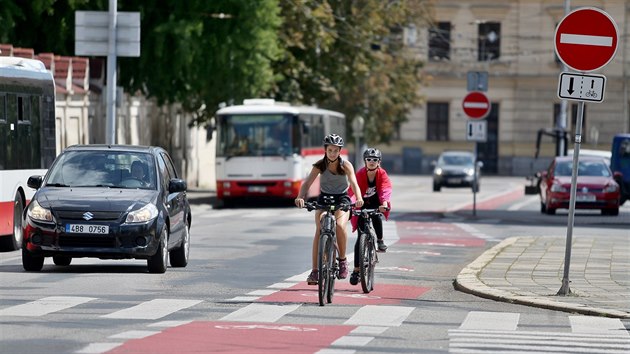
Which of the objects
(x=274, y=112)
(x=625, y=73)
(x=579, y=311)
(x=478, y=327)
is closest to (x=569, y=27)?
(x=579, y=311)

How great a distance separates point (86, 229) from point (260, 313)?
473 cm

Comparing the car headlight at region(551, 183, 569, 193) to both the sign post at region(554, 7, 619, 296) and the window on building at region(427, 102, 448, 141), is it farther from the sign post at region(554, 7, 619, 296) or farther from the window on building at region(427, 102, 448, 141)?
the window on building at region(427, 102, 448, 141)

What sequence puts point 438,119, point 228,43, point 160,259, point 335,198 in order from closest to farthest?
point 335,198 → point 160,259 → point 228,43 → point 438,119

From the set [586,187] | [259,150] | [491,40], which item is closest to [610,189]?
[586,187]

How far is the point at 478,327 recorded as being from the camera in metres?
14.8

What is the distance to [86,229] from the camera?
19.8 meters

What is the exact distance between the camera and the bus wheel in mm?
25545

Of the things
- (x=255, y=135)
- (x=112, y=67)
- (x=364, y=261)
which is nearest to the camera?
(x=364, y=261)

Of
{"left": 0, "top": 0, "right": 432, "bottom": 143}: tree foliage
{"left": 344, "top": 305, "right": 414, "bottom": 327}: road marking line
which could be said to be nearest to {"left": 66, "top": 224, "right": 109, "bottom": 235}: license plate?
{"left": 344, "top": 305, "right": 414, "bottom": 327}: road marking line

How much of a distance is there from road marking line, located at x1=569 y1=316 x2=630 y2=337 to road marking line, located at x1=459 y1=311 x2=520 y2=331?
0.51m

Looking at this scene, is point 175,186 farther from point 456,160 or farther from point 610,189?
point 456,160

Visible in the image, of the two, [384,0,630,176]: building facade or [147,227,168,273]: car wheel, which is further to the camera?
[384,0,630,176]: building facade

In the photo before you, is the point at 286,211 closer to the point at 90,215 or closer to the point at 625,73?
the point at 90,215

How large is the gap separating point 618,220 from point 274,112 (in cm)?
1152
